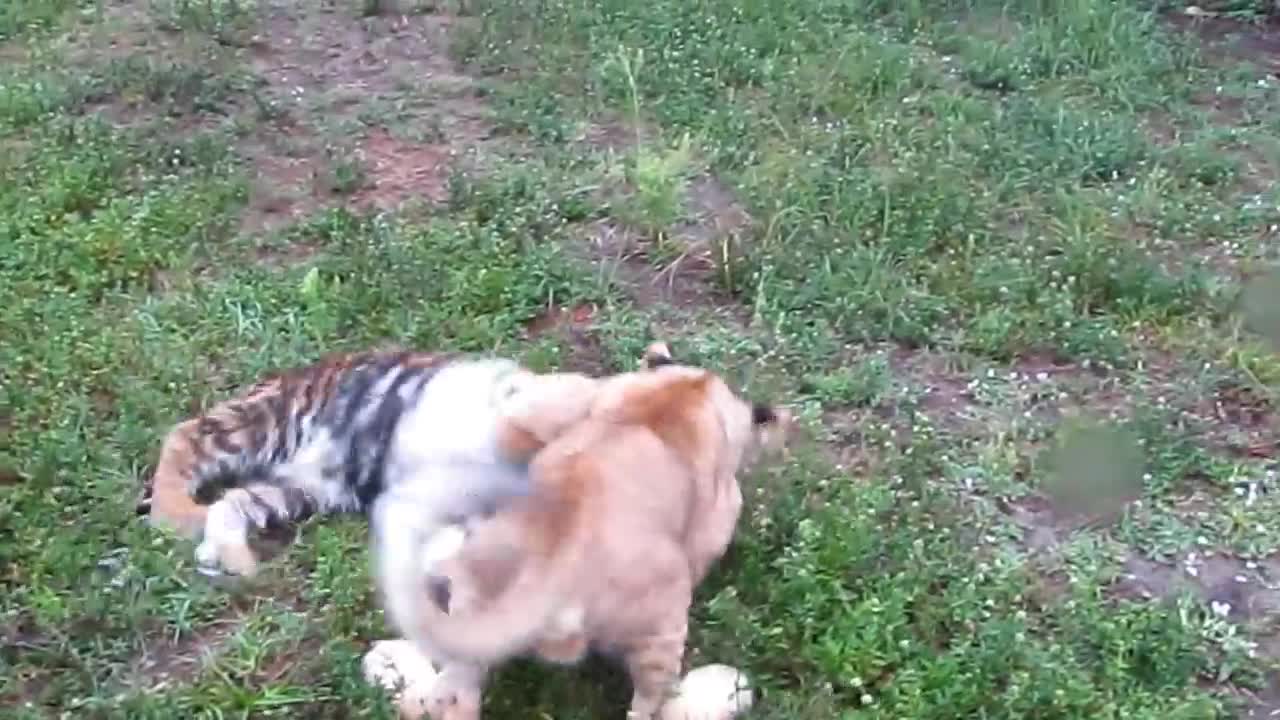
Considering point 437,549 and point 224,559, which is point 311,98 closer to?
point 224,559

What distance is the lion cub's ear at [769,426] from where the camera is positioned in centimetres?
486

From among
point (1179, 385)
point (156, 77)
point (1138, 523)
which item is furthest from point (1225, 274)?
point (156, 77)

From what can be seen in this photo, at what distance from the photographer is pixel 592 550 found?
3.76 m

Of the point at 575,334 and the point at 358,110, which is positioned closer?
the point at 575,334

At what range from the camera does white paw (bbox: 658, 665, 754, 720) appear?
4004 millimetres

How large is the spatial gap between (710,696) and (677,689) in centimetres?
10

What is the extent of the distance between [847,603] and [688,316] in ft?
6.14

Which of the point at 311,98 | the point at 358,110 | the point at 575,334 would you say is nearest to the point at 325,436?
the point at 575,334

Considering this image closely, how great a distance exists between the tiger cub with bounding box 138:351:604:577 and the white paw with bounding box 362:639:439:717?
0.56 m

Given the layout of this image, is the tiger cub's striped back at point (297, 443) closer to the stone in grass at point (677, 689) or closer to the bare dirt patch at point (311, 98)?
the stone in grass at point (677, 689)

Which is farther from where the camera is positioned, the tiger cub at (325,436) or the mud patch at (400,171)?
the mud patch at (400,171)

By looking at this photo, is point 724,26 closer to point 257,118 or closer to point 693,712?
point 257,118

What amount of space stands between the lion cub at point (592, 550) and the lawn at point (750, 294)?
25cm

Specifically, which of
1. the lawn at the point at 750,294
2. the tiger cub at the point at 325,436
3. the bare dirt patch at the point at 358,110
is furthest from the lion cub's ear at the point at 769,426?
the bare dirt patch at the point at 358,110
